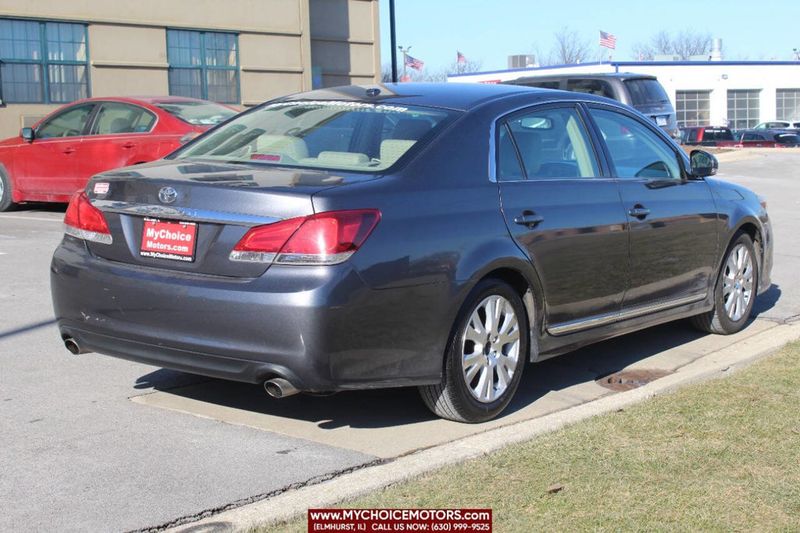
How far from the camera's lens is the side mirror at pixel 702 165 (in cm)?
732

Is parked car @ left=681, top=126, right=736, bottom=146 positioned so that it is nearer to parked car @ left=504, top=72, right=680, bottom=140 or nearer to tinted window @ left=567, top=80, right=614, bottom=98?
parked car @ left=504, top=72, right=680, bottom=140

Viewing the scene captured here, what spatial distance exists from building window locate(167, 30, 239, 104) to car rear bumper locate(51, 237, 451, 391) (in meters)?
23.1

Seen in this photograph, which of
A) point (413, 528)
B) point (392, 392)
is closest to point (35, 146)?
point (392, 392)

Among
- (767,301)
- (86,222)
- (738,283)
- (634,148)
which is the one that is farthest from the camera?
(767,301)

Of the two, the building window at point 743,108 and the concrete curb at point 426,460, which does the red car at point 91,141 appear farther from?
the building window at point 743,108

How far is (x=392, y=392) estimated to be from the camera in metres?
6.18

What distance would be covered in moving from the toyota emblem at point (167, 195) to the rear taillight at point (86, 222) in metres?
0.39

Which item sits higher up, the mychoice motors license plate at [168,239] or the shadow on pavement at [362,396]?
the mychoice motors license plate at [168,239]

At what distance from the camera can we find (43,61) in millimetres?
24859

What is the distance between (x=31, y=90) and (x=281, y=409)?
20818mm

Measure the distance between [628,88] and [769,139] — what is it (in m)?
20.9

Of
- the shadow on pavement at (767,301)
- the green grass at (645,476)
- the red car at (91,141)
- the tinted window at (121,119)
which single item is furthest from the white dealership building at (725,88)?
the green grass at (645,476)

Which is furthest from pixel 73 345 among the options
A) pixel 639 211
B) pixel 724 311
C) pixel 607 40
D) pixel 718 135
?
pixel 607 40

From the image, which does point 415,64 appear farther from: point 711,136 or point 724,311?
point 724,311
